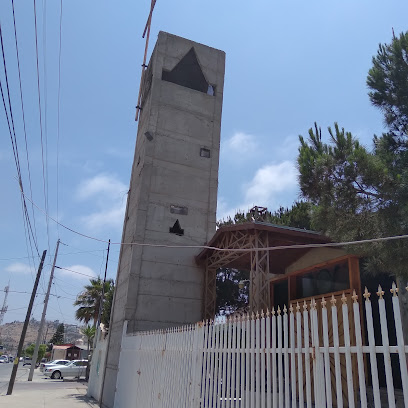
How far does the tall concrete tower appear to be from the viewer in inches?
623

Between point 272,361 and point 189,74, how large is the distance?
61.0 ft

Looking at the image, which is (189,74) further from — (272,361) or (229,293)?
(272,361)

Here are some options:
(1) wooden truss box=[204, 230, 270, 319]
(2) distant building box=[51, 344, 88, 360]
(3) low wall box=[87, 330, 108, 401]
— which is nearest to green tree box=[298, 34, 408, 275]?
(1) wooden truss box=[204, 230, 270, 319]

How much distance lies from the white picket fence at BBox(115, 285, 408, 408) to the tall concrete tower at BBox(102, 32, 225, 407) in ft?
22.3

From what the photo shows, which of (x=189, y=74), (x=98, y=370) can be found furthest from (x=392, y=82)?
(x=98, y=370)

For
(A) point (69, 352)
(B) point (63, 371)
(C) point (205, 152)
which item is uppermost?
(C) point (205, 152)

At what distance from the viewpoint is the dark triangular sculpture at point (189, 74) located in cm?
2012

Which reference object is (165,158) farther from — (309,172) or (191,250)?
(309,172)

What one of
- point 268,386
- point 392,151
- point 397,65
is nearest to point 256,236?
point 392,151

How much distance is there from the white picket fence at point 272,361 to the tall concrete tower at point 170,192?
6796mm

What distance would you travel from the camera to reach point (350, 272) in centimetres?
1030

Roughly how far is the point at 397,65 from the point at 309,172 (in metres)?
2.76

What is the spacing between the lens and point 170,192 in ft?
58.1

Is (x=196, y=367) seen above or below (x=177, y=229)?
below
